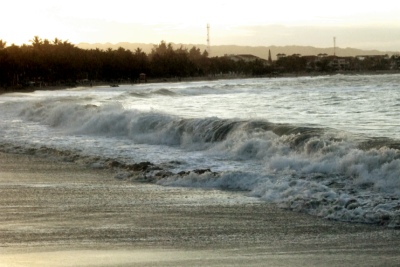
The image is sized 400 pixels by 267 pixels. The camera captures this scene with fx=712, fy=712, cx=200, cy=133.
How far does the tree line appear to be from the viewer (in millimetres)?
109688

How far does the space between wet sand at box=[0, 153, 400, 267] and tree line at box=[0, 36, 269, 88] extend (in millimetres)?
92543

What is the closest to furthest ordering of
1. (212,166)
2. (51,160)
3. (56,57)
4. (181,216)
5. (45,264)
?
1. (45,264)
2. (181,216)
3. (212,166)
4. (51,160)
5. (56,57)

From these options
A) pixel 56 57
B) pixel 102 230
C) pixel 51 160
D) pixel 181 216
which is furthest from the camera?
pixel 56 57

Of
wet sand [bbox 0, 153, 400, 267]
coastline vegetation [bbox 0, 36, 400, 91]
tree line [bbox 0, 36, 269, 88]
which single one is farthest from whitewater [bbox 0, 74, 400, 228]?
tree line [bbox 0, 36, 269, 88]

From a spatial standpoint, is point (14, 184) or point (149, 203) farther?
point (14, 184)

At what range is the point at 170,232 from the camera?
8516mm

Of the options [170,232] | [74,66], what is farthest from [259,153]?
[74,66]

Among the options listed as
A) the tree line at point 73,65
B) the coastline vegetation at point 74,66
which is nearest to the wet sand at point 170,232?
the coastline vegetation at point 74,66

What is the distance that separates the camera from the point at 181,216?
9516mm

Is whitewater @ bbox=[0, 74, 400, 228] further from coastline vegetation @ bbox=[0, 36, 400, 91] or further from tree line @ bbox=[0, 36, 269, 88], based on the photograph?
tree line @ bbox=[0, 36, 269, 88]

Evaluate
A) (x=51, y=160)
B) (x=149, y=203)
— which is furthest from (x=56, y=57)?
(x=149, y=203)

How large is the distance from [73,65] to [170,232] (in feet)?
376

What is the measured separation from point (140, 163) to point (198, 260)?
28.2ft

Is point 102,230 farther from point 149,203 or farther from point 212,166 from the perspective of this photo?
point 212,166
